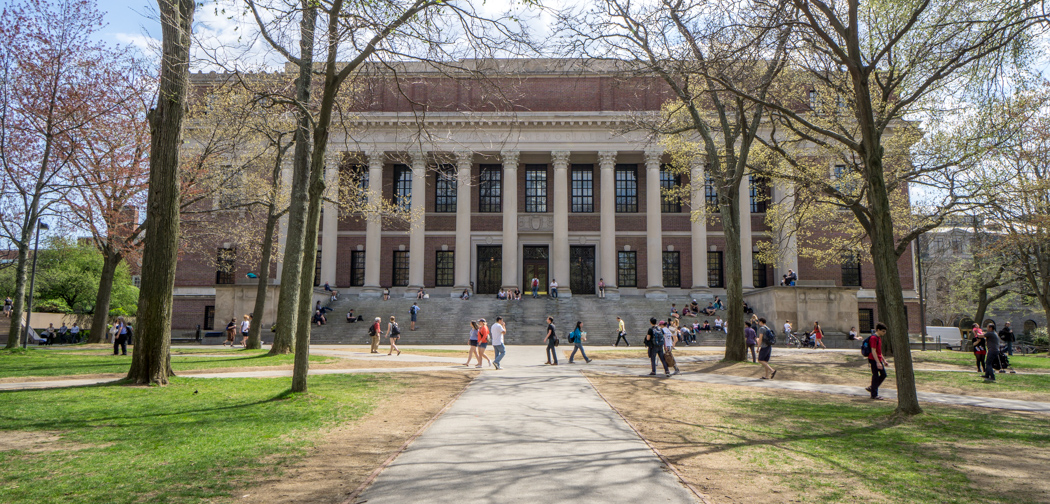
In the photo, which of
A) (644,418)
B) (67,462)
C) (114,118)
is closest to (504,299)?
(114,118)

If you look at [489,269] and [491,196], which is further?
[491,196]

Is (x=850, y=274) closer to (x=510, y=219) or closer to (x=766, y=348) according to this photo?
(x=510, y=219)

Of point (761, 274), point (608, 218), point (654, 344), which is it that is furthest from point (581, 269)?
point (654, 344)

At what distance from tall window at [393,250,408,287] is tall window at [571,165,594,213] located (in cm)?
1266

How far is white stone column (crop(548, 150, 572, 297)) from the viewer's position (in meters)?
39.4

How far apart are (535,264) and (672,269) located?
9.67 metres

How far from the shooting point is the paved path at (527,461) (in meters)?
5.21

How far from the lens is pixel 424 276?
139 feet

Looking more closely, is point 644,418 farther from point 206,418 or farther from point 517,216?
point 517,216

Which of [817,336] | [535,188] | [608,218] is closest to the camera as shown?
[817,336]

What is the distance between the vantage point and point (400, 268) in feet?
142

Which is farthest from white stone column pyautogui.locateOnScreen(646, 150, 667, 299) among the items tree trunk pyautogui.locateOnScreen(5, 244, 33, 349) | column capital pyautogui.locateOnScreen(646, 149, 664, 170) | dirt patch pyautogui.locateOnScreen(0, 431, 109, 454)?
Result: dirt patch pyautogui.locateOnScreen(0, 431, 109, 454)

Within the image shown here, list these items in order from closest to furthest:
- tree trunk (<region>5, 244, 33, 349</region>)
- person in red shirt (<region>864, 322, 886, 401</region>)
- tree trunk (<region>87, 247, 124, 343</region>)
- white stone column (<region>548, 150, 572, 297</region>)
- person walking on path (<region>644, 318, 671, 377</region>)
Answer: person in red shirt (<region>864, 322, 886, 401</region>) → person walking on path (<region>644, 318, 671, 377</region>) → tree trunk (<region>5, 244, 33, 349</region>) → tree trunk (<region>87, 247, 124, 343</region>) → white stone column (<region>548, 150, 572, 297</region>)

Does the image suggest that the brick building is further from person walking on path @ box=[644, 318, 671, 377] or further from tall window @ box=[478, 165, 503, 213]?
person walking on path @ box=[644, 318, 671, 377]
